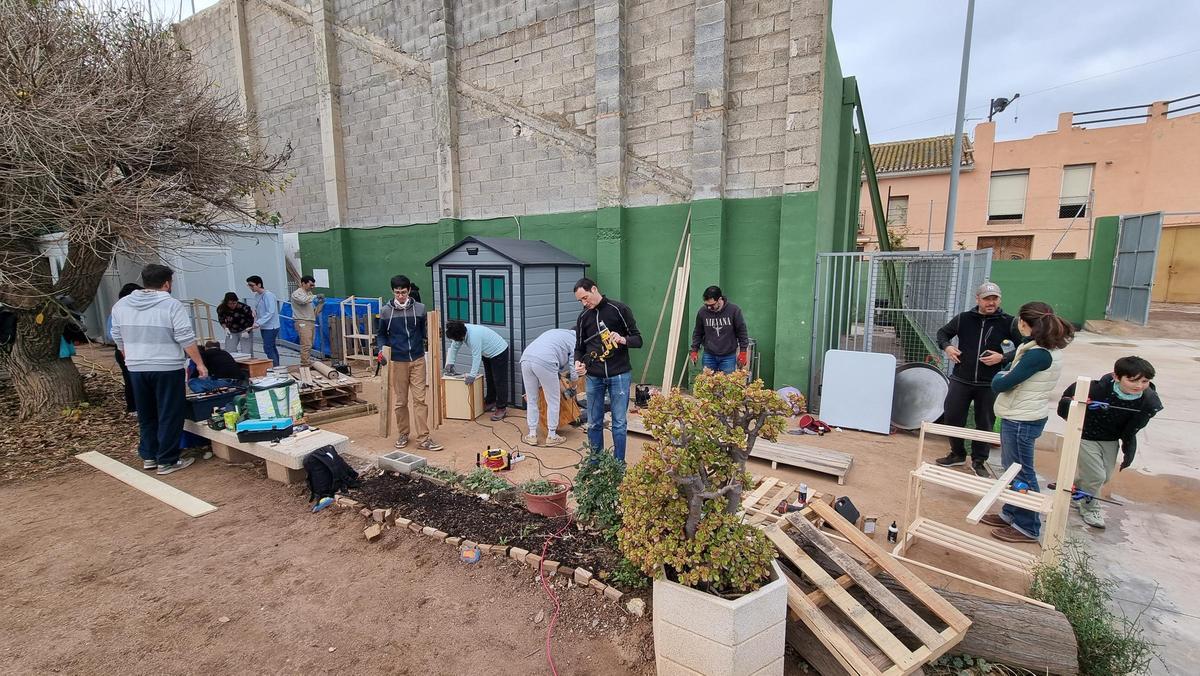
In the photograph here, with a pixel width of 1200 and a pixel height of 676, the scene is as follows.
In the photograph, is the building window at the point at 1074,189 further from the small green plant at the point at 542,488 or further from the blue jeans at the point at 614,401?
the small green plant at the point at 542,488

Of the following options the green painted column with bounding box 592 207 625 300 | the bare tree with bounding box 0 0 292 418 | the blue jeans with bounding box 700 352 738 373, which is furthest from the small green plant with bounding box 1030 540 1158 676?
the bare tree with bounding box 0 0 292 418

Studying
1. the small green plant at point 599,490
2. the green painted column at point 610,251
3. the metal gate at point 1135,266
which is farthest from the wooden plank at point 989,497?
the metal gate at point 1135,266

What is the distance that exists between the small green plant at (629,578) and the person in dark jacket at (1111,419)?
3.19m

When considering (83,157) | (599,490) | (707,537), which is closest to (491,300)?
(599,490)

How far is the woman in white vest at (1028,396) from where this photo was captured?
3.77 m

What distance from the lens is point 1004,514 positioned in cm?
409

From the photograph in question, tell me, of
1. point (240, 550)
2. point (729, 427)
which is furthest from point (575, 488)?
point (240, 550)

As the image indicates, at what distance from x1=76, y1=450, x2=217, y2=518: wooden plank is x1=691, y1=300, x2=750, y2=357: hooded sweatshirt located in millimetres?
5203

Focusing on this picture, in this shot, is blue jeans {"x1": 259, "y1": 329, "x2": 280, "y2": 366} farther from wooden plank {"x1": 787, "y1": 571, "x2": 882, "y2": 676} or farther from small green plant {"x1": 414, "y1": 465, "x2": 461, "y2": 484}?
wooden plank {"x1": 787, "y1": 571, "x2": 882, "y2": 676}

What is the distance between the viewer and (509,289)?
7051 mm

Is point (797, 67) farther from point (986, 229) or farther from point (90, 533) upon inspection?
point (986, 229)

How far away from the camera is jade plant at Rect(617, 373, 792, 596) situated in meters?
2.36

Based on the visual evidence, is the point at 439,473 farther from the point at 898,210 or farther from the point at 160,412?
the point at 898,210

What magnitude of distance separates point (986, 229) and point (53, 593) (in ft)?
88.6
